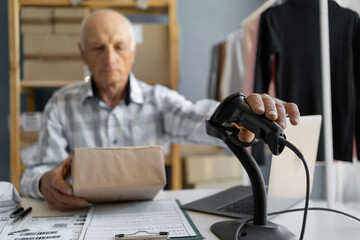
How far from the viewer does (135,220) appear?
593 mm

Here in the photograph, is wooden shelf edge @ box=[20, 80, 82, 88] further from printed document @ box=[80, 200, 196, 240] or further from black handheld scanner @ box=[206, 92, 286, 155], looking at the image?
black handheld scanner @ box=[206, 92, 286, 155]

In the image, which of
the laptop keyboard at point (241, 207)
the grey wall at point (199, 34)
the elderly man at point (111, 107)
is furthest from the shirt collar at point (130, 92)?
the grey wall at point (199, 34)

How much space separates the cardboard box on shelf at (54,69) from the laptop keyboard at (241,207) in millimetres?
1496

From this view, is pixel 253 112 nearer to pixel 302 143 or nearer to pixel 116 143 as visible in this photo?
pixel 302 143

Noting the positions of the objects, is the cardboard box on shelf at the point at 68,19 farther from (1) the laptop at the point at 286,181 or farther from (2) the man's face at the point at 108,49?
(1) the laptop at the point at 286,181

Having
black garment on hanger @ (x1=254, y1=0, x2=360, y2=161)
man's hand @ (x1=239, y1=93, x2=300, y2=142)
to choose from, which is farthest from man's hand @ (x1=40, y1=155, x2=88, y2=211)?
black garment on hanger @ (x1=254, y1=0, x2=360, y2=161)

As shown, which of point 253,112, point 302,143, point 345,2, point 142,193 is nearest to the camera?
point 253,112

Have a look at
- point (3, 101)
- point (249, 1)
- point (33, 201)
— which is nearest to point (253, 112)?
point (33, 201)

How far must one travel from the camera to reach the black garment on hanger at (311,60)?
1.11 m

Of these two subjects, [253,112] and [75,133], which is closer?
[253,112]

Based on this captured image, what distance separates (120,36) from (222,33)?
1493mm

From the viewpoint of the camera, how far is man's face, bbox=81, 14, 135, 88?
123cm

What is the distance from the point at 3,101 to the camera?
226 centimetres

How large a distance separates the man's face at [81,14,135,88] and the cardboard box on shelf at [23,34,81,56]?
0.69 meters
